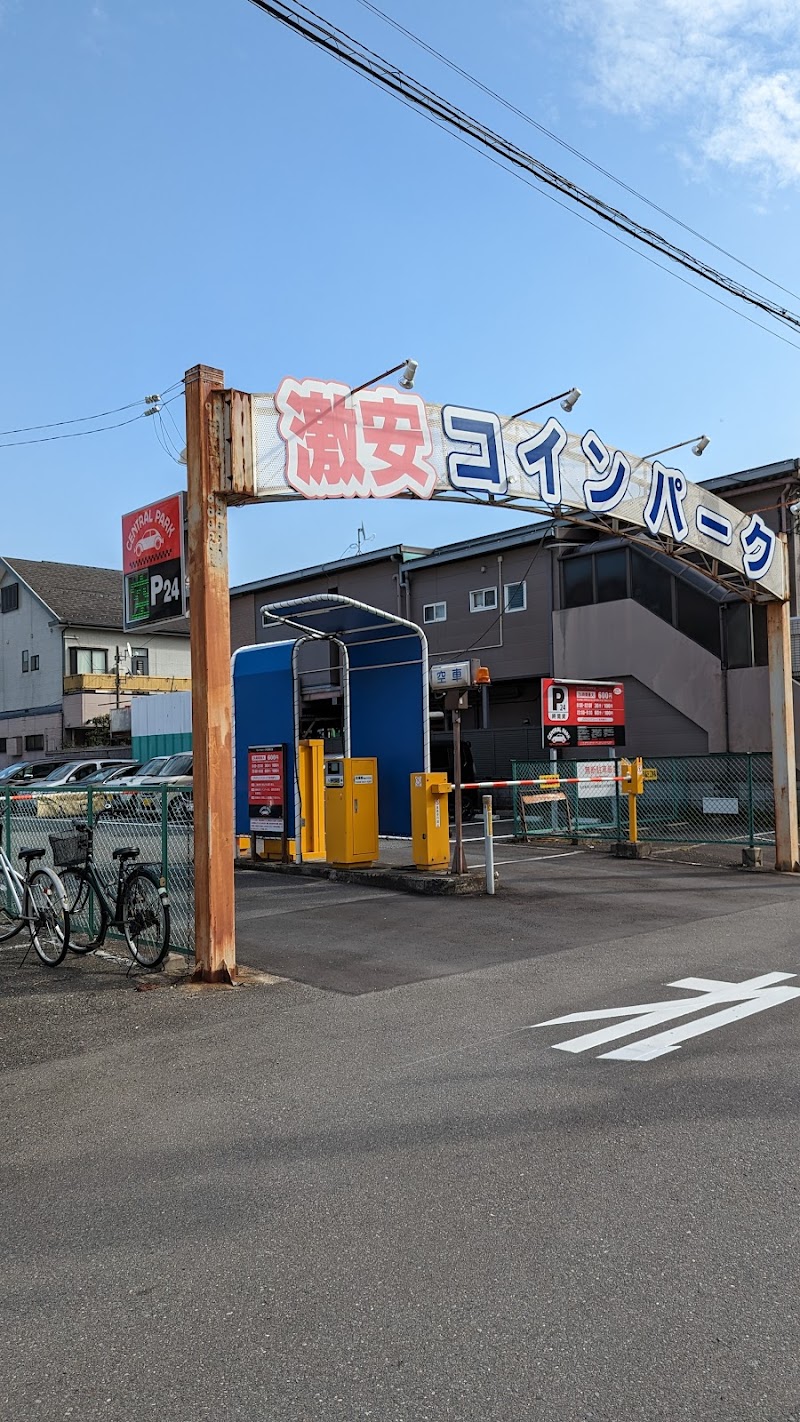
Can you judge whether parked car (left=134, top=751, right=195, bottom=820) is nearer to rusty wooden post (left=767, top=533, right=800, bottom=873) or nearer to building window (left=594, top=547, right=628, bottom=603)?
rusty wooden post (left=767, top=533, right=800, bottom=873)

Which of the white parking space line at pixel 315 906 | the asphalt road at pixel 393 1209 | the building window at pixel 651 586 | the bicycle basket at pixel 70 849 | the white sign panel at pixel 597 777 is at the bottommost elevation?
the asphalt road at pixel 393 1209

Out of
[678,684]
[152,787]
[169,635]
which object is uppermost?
[169,635]

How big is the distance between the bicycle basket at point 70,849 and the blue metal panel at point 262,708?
6.59 metres

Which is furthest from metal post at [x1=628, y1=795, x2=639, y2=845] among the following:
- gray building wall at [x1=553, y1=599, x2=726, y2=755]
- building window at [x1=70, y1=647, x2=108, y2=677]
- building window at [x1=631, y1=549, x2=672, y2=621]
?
building window at [x1=70, y1=647, x2=108, y2=677]

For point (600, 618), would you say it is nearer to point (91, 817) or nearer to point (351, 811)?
point (351, 811)

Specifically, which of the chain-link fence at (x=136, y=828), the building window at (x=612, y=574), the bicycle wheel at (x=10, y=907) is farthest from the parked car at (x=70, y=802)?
the building window at (x=612, y=574)

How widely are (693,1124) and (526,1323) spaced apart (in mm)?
1951

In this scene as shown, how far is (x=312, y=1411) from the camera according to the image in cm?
289

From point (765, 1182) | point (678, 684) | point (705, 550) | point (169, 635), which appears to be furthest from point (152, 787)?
point (169, 635)

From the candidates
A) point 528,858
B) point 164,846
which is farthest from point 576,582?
point 164,846

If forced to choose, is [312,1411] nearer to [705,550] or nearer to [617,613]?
[705,550]

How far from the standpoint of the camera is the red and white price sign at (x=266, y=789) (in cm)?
1642

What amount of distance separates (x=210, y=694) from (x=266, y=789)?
26.4 ft

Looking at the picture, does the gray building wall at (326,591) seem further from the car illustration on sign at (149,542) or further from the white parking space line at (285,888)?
the car illustration on sign at (149,542)
